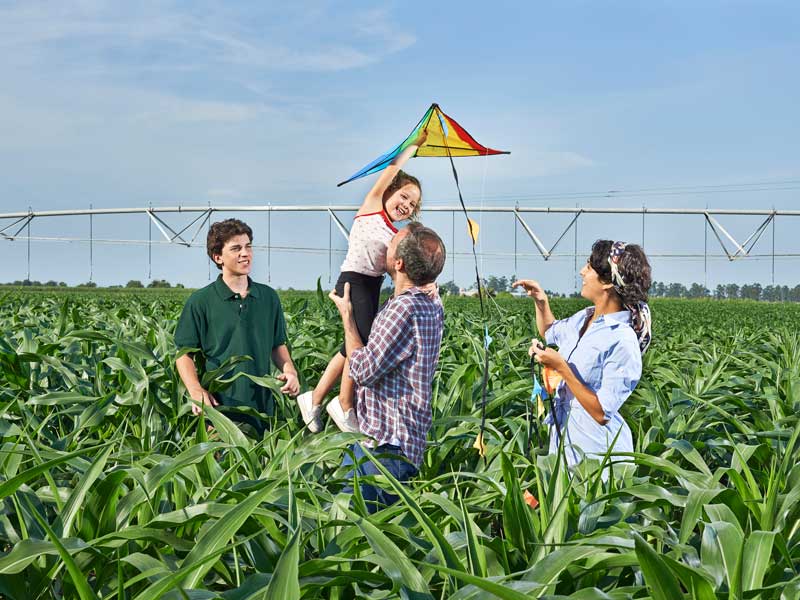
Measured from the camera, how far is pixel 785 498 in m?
2.19

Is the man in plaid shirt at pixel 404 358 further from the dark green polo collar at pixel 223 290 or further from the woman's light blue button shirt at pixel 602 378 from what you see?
the dark green polo collar at pixel 223 290

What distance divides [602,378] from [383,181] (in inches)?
59.3

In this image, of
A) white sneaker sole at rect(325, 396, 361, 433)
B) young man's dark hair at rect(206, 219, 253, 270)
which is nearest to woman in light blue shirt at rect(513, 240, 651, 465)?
white sneaker sole at rect(325, 396, 361, 433)

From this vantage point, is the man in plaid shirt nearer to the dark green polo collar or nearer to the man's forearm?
the man's forearm

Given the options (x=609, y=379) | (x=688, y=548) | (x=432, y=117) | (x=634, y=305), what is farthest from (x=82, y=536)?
(x=432, y=117)

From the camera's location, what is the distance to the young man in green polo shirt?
3895mm

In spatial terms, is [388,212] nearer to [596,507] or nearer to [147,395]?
[147,395]

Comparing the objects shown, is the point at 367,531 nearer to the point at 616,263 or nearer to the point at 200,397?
the point at 616,263

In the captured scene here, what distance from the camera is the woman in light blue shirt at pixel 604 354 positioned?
310cm

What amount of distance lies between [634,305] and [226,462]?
70.4 inches

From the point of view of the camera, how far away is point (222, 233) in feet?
12.7

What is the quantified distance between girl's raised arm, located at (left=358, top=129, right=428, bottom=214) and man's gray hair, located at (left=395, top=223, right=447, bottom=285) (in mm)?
1045

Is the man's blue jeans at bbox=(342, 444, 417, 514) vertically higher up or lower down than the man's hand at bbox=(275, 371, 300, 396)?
lower down

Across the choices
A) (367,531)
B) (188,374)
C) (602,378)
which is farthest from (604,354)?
(188,374)
